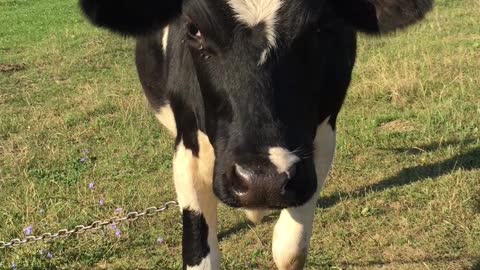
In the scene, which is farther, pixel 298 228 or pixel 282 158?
pixel 298 228

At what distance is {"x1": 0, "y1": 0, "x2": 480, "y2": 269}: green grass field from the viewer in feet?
11.6

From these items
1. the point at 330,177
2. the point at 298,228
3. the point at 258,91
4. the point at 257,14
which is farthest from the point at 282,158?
the point at 330,177

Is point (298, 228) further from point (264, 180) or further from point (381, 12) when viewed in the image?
point (264, 180)

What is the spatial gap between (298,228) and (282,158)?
135 cm

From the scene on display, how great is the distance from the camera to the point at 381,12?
2734 millimetres

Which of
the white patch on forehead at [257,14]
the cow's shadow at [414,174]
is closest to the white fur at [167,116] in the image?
the cow's shadow at [414,174]

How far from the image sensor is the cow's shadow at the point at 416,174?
418 cm

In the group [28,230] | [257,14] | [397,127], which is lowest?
[397,127]

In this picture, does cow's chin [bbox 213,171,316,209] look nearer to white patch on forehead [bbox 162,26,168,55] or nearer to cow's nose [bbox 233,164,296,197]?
cow's nose [bbox 233,164,296,197]

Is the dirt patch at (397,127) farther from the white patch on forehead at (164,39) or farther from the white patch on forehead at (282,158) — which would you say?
the white patch on forehead at (282,158)

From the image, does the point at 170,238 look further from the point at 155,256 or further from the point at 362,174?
the point at 362,174

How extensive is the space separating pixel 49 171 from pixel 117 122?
110 cm

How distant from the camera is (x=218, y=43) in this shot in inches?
89.4

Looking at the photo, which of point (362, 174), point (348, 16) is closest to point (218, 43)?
point (348, 16)
